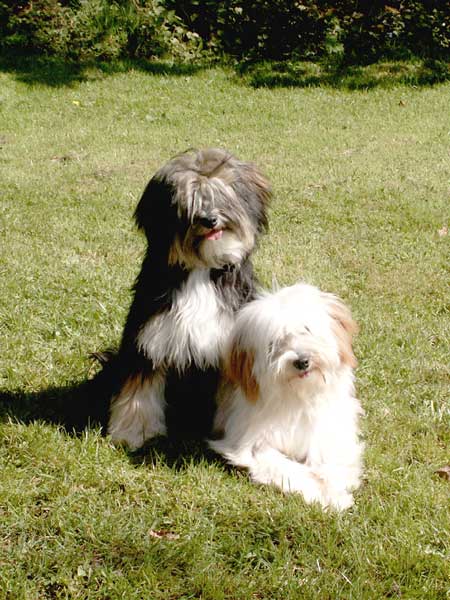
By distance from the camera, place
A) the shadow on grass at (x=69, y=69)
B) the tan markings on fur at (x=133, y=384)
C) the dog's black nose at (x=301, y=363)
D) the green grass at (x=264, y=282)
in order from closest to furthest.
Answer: the green grass at (x=264, y=282) → the dog's black nose at (x=301, y=363) → the tan markings on fur at (x=133, y=384) → the shadow on grass at (x=69, y=69)

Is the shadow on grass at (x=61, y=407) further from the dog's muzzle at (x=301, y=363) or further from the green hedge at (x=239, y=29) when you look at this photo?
the green hedge at (x=239, y=29)

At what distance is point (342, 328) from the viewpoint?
3.47 metres

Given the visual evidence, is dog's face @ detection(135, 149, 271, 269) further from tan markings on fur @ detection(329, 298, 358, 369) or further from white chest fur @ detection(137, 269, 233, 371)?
tan markings on fur @ detection(329, 298, 358, 369)

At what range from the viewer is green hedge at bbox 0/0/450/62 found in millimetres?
13180

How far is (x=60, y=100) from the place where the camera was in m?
11.4

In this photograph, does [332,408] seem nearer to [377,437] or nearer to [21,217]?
[377,437]

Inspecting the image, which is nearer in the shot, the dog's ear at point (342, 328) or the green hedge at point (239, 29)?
the dog's ear at point (342, 328)

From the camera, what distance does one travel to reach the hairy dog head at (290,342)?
10.8 feet

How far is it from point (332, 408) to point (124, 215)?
165 inches

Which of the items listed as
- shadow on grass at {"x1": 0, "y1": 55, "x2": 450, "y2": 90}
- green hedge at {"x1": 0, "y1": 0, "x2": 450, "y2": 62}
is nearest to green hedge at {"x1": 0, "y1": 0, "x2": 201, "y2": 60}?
green hedge at {"x1": 0, "y1": 0, "x2": 450, "y2": 62}

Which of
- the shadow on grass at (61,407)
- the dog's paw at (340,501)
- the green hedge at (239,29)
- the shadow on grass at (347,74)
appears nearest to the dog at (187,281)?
the shadow on grass at (61,407)

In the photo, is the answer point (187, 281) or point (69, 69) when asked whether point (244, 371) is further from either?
point (69, 69)

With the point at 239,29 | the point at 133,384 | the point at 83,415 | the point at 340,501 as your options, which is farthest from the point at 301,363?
the point at 239,29

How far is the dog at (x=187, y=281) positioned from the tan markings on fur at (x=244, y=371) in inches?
4.5
